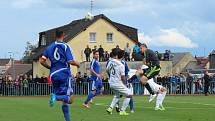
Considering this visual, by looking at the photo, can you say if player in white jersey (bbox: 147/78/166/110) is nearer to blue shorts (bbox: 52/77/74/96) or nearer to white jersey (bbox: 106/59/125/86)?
white jersey (bbox: 106/59/125/86)

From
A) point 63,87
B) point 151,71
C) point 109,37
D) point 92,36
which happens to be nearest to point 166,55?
point 92,36

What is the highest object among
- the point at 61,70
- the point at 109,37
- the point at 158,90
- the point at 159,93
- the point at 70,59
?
the point at 109,37

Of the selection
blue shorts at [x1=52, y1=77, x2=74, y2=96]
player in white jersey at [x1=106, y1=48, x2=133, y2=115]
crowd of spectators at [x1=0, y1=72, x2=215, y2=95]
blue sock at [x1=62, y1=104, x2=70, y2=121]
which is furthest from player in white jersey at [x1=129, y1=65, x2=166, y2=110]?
crowd of spectators at [x1=0, y1=72, x2=215, y2=95]

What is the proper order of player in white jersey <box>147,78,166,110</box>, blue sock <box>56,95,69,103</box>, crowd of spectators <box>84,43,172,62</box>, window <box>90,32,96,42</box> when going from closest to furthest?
blue sock <box>56,95,69,103</box>, player in white jersey <box>147,78,166,110</box>, crowd of spectators <box>84,43,172,62</box>, window <box>90,32,96,42</box>

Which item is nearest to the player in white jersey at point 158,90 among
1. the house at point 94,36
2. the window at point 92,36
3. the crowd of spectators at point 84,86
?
the crowd of spectators at point 84,86

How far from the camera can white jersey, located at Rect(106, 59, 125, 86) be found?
1725 cm

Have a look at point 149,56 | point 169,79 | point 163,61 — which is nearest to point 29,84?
point 169,79

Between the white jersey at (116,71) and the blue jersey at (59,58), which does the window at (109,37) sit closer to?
the white jersey at (116,71)

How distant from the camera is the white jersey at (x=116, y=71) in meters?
17.2

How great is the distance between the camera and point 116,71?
17406 millimetres

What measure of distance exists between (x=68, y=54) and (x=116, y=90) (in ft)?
14.8

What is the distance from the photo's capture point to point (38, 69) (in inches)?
2744

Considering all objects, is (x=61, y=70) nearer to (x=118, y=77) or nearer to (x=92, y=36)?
(x=118, y=77)

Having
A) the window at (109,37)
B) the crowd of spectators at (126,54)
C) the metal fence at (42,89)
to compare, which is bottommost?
the metal fence at (42,89)
